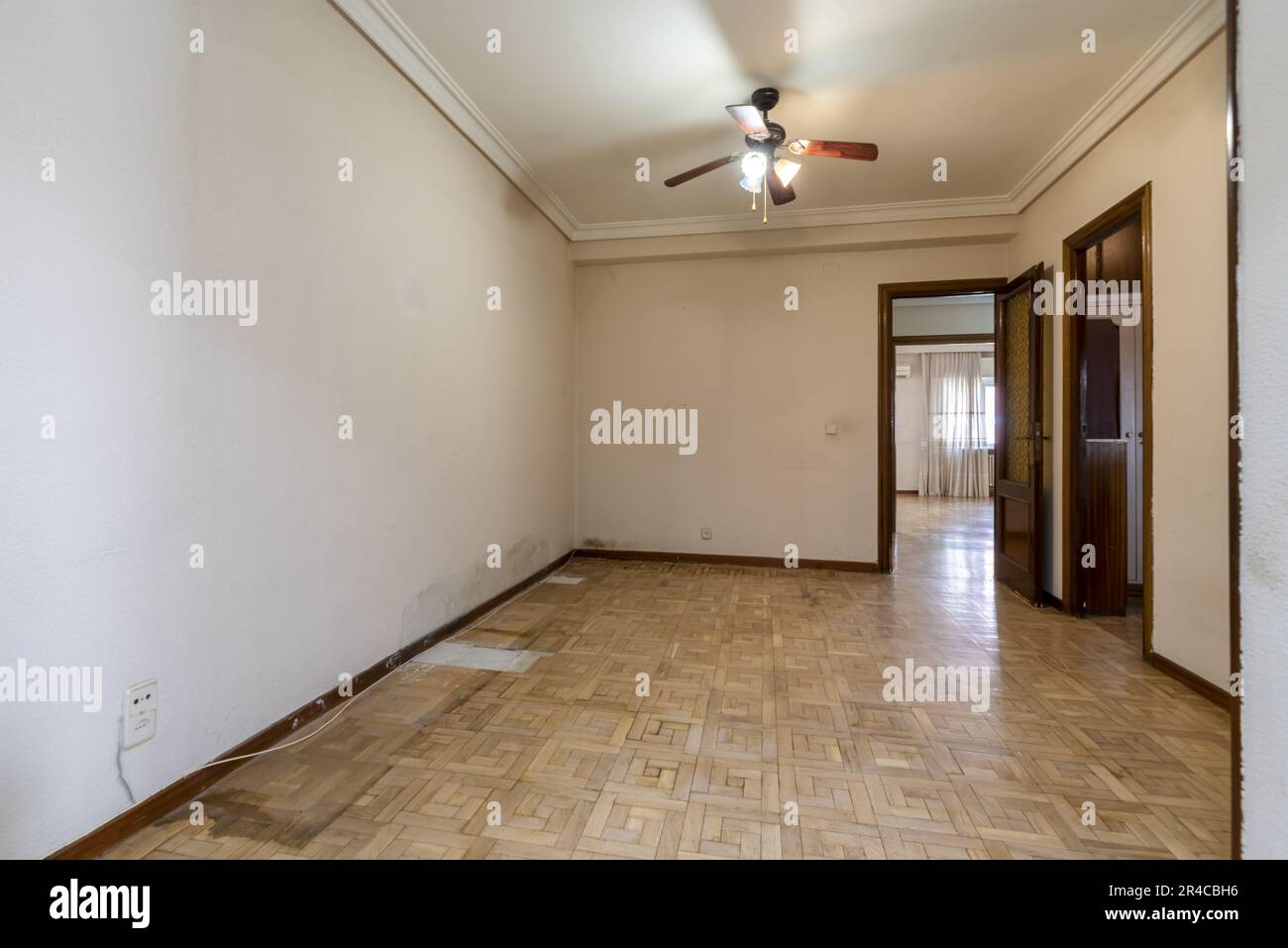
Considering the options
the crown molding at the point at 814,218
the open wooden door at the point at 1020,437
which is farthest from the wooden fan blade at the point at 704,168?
the open wooden door at the point at 1020,437

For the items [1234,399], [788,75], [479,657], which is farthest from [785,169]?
[479,657]

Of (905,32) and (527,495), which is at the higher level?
(905,32)

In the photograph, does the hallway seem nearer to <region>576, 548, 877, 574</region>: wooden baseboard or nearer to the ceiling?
<region>576, 548, 877, 574</region>: wooden baseboard

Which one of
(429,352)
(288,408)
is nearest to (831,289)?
(429,352)

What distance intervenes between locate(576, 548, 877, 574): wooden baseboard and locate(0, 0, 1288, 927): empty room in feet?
0.11

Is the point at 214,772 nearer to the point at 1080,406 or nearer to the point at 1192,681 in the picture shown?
the point at 1192,681

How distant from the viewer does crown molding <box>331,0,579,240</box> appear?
2.37 m

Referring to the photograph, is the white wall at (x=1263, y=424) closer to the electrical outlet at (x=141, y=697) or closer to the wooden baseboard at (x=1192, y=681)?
the wooden baseboard at (x=1192, y=681)

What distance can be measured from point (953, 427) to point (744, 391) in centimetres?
692

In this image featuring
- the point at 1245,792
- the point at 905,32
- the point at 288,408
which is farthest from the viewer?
the point at 905,32

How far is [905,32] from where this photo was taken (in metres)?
2.55
